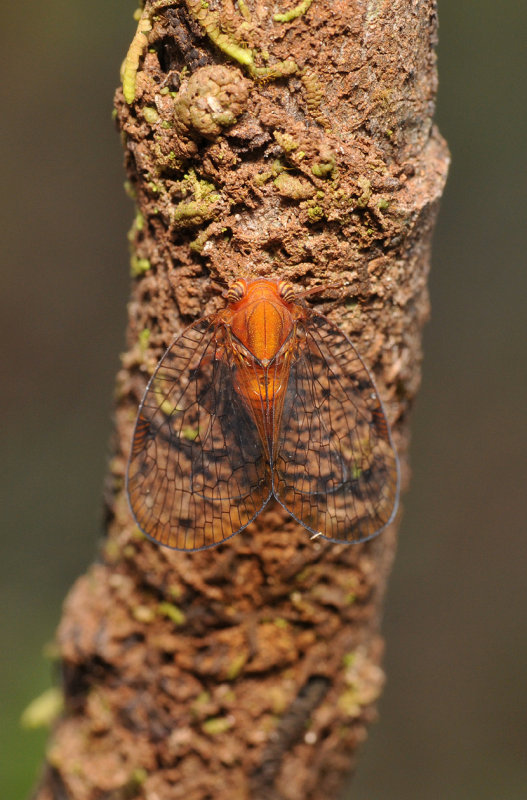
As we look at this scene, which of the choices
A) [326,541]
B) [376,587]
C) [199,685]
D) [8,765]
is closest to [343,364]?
[326,541]

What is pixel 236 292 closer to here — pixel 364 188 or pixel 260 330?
pixel 260 330

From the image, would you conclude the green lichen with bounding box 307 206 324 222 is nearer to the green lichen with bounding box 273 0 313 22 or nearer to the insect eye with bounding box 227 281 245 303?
the insect eye with bounding box 227 281 245 303

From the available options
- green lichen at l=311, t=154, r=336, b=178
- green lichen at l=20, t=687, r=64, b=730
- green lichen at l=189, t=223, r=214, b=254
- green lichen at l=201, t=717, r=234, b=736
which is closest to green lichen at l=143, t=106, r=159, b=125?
green lichen at l=189, t=223, r=214, b=254

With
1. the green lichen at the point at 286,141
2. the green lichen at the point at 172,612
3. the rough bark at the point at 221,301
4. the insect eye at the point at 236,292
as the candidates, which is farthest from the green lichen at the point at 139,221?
the green lichen at the point at 172,612

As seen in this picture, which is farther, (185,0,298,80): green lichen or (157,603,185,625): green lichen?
(157,603,185,625): green lichen

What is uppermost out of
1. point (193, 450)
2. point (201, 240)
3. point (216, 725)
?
A: point (201, 240)

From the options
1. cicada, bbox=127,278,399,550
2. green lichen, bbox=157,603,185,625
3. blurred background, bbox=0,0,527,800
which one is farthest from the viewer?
blurred background, bbox=0,0,527,800

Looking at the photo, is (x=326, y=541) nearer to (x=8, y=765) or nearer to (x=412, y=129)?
(x=412, y=129)


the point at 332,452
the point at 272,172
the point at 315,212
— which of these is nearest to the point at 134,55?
the point at 272,172
